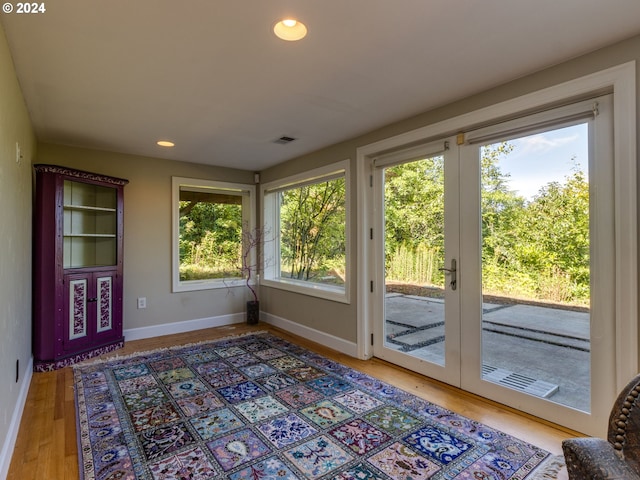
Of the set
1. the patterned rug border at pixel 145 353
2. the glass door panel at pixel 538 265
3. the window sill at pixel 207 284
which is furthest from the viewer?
the window sill at pixel 207 284

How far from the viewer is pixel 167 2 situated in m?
1.55

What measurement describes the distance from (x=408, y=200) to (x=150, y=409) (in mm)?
2698

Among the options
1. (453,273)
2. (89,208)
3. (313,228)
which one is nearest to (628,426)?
(453,273)

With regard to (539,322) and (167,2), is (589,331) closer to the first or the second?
(539,322)

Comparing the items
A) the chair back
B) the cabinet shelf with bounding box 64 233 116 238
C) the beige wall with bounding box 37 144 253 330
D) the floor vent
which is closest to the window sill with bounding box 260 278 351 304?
the beige wall with bounding box 37 144 253 330

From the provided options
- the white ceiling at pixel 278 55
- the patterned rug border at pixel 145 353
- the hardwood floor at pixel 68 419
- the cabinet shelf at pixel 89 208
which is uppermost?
the white ceiling at pixel 278 55

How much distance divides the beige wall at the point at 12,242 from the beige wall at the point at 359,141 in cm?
269

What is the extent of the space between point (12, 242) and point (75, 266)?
1.67 m

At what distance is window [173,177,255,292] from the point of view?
4.63 metres

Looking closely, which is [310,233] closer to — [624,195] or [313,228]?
[313,228]

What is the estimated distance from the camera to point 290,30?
1779 millimetres

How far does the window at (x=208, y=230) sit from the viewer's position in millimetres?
4629

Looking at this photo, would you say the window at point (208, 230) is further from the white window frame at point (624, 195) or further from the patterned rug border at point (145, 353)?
the white window frame at point (624, 195)

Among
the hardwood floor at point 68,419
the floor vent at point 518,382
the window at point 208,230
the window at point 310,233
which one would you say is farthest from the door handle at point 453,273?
the window at point 208,230
